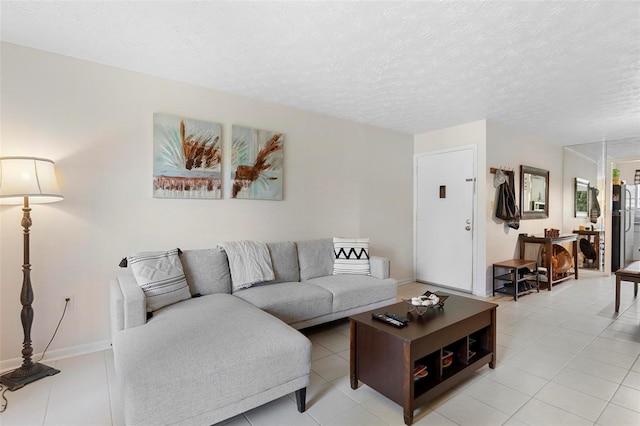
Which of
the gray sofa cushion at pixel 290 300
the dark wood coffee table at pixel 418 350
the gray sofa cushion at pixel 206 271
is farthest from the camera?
the gray sofa cushion at pixel 206 271

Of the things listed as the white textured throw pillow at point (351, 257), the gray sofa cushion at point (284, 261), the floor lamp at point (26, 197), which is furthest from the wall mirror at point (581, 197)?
the floor lamp at point (26, 197)

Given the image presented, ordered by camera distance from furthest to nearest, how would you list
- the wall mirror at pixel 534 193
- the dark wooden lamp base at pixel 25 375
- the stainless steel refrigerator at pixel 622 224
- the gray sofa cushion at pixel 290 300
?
1. the stainless steel refrigerator at pixel 622 224
2. the wall mirror at pixel 534 193
3. the gray sofa cushion at pixel 290 300
4. the dark wooden lamp base at pixel 25 375

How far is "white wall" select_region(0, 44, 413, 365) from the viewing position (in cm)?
241

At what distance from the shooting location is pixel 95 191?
2682 mm

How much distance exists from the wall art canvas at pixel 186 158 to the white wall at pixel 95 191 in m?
0.08

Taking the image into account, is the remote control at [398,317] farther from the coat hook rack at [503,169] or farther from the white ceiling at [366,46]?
the coat hook rack at [503,169]

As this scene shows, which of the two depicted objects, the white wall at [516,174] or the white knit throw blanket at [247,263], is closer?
the white knit throw blanket at [247,263]

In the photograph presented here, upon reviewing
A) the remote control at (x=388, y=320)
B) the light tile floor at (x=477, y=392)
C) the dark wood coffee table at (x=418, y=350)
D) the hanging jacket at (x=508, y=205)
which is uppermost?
the hanging jacket at (x=508, y=205)

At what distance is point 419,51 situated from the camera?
8.05 feet

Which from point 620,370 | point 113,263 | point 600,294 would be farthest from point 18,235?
point 600,294

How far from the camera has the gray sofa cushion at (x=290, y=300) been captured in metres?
2.65

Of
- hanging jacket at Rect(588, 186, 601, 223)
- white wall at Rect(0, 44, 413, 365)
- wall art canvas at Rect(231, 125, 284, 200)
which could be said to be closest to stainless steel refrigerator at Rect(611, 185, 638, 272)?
hanging jacket at Rect(588, 186, 601, 223)

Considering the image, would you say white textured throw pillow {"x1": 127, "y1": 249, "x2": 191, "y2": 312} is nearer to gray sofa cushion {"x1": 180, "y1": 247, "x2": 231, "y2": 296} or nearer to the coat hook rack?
gray sofa cushion {"x1": 180, "y1": 247, "x2": 231, "y2": 296}

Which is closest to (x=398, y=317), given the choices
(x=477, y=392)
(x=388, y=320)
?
(x=388, y=320)
